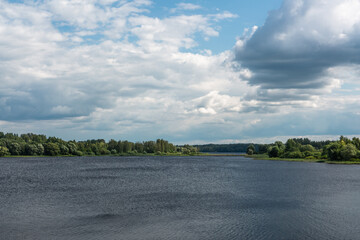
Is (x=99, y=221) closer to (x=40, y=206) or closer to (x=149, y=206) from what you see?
(x=149, y=206)

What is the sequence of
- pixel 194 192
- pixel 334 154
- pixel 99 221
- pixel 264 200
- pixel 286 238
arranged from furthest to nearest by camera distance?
pixel 334 154 → pixel 194 192 → pixel 264 200 → pixel 99 221 → pixel 286 238

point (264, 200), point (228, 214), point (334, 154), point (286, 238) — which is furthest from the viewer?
point (334, 154)

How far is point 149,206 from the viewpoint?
158 feet

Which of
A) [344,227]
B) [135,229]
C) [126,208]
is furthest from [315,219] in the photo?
[126,208]

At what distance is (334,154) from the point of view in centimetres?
16062

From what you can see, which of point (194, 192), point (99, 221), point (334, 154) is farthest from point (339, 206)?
point (334, 154)

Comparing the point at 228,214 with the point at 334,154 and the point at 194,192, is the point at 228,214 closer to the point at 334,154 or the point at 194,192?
the point at 194,192

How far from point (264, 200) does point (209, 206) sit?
11.5m

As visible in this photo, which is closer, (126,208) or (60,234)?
(60,234)

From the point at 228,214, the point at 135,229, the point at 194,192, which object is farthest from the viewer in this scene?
the point at 194,192

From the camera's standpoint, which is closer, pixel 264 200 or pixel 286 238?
pixel 286 238

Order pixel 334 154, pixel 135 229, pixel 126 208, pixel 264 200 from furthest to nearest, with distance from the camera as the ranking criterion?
pixel 334 154, pixel 264 200, pixel 126 208, pixel 135 229

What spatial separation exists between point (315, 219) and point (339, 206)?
1110cm

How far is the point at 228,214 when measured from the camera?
4312 cm
